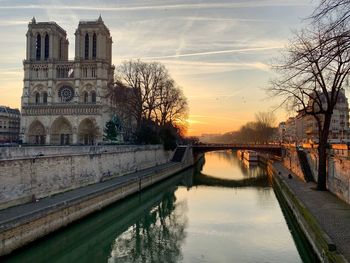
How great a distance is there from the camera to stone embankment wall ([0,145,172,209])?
647 inches

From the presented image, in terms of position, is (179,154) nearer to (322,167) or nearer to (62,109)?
(62,109)

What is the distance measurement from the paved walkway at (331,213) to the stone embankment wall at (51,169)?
40.0 feet

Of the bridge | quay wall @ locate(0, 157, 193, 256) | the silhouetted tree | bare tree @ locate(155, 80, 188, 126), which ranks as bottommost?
quay wall @ locate(0, 157, 193, 256)

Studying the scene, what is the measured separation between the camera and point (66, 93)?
7712 cm

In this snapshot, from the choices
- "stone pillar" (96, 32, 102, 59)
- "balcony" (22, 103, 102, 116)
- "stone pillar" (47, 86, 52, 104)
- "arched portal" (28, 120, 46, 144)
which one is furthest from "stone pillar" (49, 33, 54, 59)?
"arched portal" (28, 120, 46, 144)

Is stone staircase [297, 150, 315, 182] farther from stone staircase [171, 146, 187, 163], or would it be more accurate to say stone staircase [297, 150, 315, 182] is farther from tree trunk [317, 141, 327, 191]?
stone staircase [171, 146, 187, 163]

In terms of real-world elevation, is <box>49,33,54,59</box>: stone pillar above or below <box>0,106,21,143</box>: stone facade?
above

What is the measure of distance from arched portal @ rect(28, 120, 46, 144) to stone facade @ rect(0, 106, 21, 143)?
23.1 metres

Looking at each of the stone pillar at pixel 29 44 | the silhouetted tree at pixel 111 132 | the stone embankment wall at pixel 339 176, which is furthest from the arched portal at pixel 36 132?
the stone embankment wall at pixel 339 176

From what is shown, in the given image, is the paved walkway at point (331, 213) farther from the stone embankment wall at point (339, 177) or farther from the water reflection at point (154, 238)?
the water reflection at point (154, 238)

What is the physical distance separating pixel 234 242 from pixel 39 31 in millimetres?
72506

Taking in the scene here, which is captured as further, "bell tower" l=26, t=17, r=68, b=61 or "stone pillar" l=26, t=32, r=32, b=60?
"stone pillar" l=26, t=32, r=32, b=60

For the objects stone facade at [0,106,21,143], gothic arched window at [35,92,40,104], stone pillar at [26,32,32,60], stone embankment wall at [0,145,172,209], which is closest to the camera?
stone embankment wall at [0,145,172,209]

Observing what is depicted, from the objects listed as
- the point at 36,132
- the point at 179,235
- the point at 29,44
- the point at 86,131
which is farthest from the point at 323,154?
the point at 29,44
